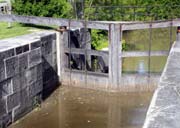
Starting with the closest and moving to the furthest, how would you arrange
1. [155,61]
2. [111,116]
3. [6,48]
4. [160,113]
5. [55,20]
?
1. [160,113]
2. [6,48]
3. [111,116]
4. [55,20]
5. [155,61]

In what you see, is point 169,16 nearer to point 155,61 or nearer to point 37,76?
point 155,61

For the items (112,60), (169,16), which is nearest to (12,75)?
(112,60)

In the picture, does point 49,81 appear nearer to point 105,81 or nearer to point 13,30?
point 105,81

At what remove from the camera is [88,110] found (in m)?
8.80

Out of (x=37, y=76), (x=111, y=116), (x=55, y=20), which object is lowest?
(x=111, y=116)

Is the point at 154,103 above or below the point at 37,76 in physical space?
above

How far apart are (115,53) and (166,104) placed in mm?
7632

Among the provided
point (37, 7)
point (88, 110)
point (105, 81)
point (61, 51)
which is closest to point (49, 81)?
point (61, 51)

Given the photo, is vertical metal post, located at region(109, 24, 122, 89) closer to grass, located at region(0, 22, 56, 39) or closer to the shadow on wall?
the shadow on wall

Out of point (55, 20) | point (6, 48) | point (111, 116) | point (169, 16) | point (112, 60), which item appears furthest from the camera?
point (169, 16)

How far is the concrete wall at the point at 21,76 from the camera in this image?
757 centimetres

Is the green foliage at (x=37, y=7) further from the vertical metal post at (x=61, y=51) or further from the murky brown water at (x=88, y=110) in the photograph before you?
the murky brown water at (x=88, y=110)

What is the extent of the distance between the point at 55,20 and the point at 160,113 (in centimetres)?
881

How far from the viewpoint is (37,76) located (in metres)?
8.98
